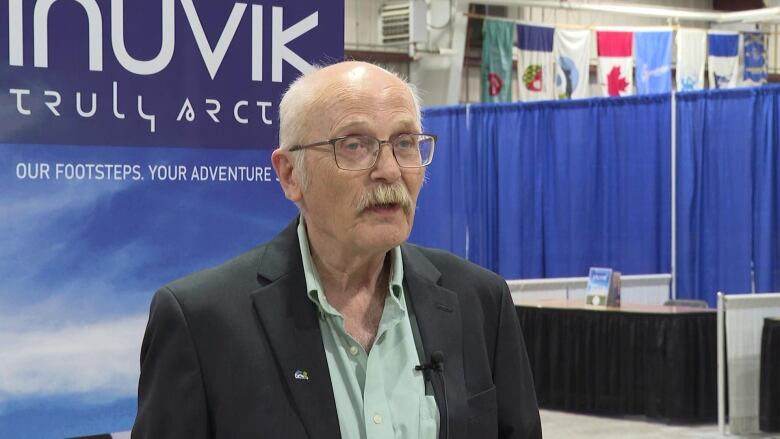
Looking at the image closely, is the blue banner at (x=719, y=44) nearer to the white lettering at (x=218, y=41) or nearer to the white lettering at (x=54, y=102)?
the white lettering at (x=218, y=41)

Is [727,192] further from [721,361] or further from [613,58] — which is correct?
[613,58]

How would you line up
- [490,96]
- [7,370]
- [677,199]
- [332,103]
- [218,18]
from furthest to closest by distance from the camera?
1. [490,96]
2. [677,199]
3. [218,18]
4. [7,370]
5. [332,103]

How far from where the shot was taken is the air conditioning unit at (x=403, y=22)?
48.0 feet

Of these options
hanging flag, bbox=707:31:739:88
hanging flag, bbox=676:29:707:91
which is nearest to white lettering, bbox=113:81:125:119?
hanging flag, bbox=676:29:707:91

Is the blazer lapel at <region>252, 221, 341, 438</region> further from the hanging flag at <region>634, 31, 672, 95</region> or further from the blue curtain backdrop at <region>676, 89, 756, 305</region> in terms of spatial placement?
the hanging flag at <region>634, 31, 672, 95</region>

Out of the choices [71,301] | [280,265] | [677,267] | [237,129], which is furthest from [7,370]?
[677,267]

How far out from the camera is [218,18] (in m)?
2.79

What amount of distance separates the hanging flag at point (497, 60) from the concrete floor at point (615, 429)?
7.67 metres

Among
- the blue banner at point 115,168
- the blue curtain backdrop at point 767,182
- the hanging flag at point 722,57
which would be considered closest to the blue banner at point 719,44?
the hanging flag at point 722,57

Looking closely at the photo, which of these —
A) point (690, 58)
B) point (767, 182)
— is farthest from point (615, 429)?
point (690, 58)

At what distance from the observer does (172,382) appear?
146cm

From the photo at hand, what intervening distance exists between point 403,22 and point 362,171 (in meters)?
13.6

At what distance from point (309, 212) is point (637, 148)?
379 inches

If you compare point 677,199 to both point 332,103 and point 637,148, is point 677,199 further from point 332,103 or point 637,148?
point 332,103
